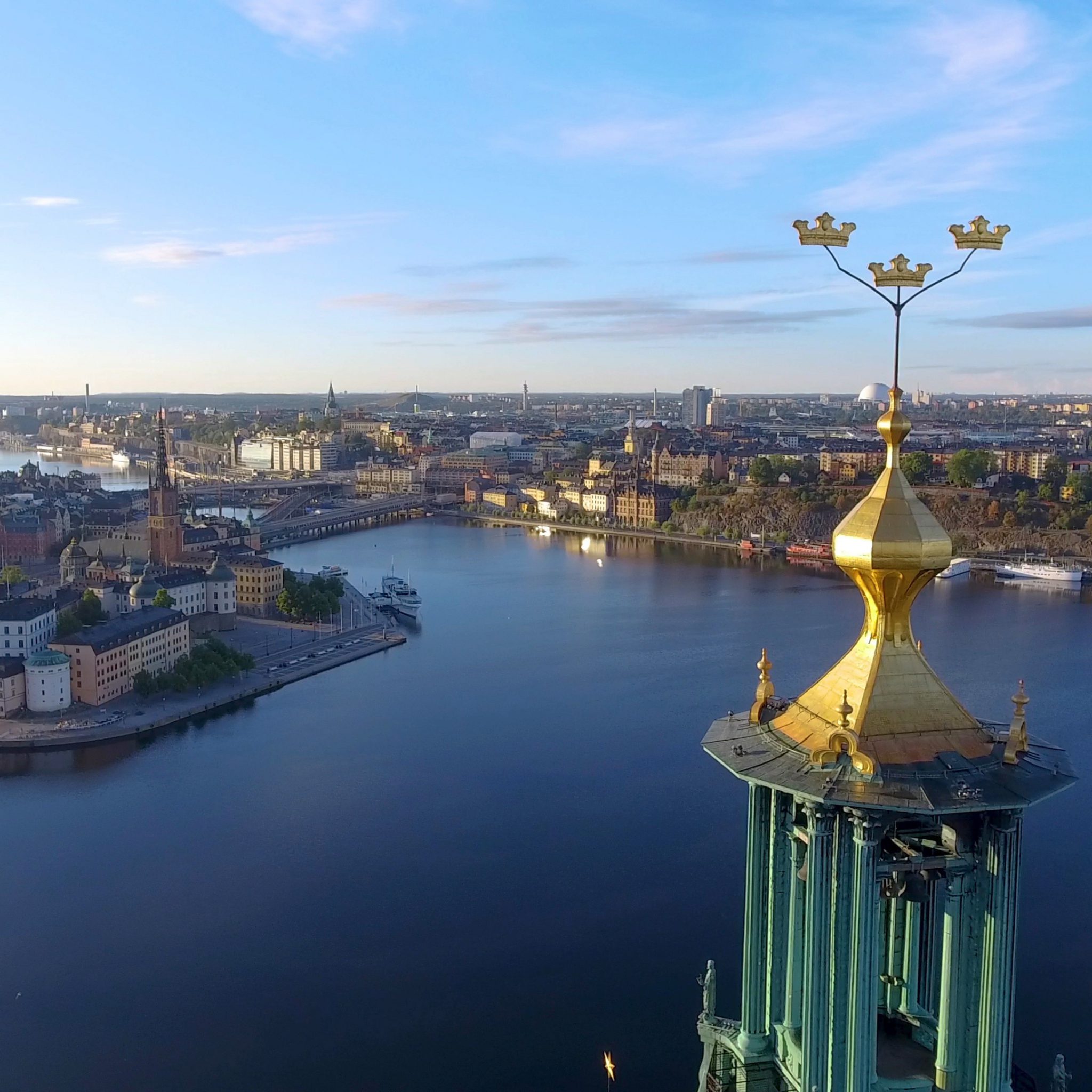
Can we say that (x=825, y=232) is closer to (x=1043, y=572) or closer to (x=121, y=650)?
(x=121, y=650)

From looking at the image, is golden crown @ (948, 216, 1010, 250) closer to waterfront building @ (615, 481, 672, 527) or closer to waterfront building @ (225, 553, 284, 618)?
waterfront building @ (225, 553, 284, 618)

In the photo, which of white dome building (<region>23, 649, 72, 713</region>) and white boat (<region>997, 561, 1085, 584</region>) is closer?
white dome building (<region>23, 649, 72, 713</region>)

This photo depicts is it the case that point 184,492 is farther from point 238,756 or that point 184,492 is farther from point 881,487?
point 881,487

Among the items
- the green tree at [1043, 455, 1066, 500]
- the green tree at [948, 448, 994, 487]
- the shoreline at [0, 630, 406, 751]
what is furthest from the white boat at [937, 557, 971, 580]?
the shoreline at [0, 630, 406, 751]

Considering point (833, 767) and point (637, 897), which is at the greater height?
point (833, 767)

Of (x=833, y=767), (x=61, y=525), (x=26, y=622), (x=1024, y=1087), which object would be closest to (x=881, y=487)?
(x=833, y=767)

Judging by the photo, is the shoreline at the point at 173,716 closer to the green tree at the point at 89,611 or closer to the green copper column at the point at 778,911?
the green tree at the point at 89,611
